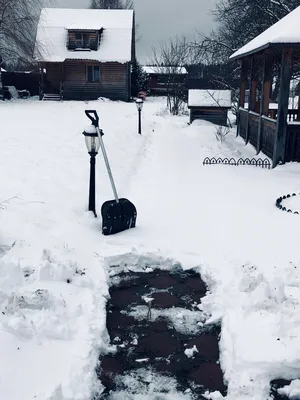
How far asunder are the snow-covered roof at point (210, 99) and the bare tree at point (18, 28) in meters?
14.9

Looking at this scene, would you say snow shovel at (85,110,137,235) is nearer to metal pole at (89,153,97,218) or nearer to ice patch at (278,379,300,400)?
metal pole at (89,153,97,218)

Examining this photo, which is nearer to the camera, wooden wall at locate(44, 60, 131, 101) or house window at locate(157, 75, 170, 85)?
wooden wall at locate(44, 60, 131, 101)

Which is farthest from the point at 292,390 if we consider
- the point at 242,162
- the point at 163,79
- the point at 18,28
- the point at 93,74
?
the point at 163,79

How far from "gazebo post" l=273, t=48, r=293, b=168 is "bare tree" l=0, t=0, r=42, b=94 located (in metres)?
24.1

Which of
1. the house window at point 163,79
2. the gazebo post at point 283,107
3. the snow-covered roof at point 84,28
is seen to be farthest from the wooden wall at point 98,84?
the gazebo post at point 283,107

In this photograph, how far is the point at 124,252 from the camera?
5562 millimetres

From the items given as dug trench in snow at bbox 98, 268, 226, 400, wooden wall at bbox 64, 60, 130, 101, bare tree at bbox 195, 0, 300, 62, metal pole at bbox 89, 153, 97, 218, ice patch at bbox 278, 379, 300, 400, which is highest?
bare tree at bbox 195, 0, 300, 62

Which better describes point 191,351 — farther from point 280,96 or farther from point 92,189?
point 280,96

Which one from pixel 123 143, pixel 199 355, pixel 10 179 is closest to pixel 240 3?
pixel 123 143

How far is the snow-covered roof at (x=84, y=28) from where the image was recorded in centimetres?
3466

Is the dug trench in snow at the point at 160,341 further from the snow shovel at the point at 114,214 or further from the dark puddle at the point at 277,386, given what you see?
the snow shovel at the point at 114,214

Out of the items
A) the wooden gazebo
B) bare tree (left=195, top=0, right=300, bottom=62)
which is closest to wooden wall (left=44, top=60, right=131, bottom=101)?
bare tree (left=195, top=0, right=300, bottom=62)

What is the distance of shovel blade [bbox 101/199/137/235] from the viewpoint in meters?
6.21

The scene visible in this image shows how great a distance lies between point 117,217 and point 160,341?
8.98ft
